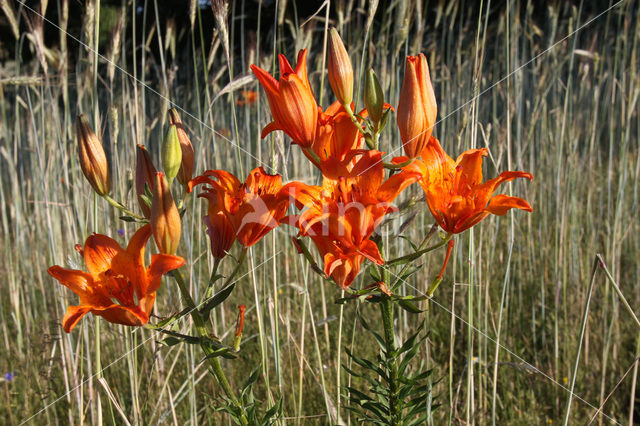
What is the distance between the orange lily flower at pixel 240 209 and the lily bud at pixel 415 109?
20 centimetres

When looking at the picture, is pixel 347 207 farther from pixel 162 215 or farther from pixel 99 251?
pixel 99 251

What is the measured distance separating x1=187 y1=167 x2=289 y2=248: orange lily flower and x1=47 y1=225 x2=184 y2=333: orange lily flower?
0.10 meters

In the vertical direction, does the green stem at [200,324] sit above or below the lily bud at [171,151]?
below

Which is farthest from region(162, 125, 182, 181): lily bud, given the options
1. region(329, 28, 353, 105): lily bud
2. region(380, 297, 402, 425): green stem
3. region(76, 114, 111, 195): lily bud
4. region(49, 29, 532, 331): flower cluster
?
region(380, 297, 402, 425): green stem

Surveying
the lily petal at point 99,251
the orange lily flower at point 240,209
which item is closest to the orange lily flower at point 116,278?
the lily petal at point 99,251

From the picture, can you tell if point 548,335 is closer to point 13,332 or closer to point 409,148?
point 409,148

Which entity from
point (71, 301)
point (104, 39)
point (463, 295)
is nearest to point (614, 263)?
point (463, 295)

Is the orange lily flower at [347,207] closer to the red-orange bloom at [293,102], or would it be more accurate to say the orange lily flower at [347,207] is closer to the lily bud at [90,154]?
the red-orange bloom at [293,102]

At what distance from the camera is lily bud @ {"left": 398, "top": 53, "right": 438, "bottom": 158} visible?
→ 2.35ft

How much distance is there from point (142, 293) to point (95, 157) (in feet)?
0.76

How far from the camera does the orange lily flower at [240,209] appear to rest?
2.35ft

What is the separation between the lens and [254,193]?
769 millimetres

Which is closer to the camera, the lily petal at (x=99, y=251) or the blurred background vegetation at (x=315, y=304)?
the lily petal at (x=99, y=251)

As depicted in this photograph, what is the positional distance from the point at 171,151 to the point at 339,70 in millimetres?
279
